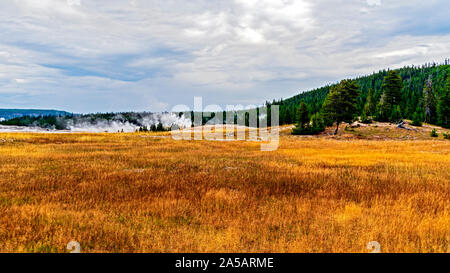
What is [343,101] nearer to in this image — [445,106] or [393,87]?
[393,87]

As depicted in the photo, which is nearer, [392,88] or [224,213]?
[224,213]

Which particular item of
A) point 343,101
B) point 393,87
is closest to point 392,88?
point 393,87

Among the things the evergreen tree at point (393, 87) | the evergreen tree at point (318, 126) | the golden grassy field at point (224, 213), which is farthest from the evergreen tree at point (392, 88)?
the golden grassy field at point (224, 213)

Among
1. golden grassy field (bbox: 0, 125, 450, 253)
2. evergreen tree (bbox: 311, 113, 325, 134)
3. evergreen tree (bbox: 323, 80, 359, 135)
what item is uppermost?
evergreen tree (bbox: 323, 80, 359, 135)

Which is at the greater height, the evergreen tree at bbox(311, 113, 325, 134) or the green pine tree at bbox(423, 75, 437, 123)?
the green pine tree at bbox(423, 75, 437, 123)

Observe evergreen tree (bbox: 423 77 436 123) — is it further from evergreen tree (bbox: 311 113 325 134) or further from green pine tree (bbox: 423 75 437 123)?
evergreen tree (bbox: 311 113 325 134)

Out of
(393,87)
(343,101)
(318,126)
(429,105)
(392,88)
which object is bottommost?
(318,126)

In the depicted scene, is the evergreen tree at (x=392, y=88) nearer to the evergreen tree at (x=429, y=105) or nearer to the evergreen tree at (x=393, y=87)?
the evergreen tree at (x=393, y=87)

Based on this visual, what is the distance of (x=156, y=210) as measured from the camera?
802cm

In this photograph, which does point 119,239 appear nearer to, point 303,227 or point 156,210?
point 156,210

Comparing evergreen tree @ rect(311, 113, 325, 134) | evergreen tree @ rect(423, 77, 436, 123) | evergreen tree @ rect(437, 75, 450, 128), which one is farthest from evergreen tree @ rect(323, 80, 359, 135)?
evergreen tree @ rect(423, 77, 436, 123)

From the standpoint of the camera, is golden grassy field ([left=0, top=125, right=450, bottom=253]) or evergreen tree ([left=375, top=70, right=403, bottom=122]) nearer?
golden grassy field ([left=0, top=125, right=450, bottom=253])

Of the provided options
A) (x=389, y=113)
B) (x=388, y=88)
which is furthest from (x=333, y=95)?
(x=389, y=113)

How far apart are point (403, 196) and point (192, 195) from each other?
24.8 feet
